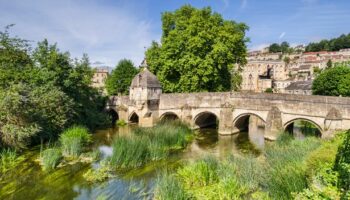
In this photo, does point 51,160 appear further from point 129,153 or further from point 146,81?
point 146,81

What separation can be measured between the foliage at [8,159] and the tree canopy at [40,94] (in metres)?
0.62

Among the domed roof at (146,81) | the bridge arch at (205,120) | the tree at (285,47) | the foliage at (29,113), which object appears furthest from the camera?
the tree at (285,47)

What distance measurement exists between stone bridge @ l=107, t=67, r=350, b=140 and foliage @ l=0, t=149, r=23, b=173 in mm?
13622

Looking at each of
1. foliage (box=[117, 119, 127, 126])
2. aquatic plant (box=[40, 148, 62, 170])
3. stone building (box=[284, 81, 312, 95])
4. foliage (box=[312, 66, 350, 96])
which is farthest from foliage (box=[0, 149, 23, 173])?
stone building (box=[284, 81, 312, 95])

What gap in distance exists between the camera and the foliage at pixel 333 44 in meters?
116

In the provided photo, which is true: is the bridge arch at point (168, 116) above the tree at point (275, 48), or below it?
below

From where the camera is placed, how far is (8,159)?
50.3ft

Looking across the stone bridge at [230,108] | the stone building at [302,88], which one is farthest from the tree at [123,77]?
the stone building at [302,88]

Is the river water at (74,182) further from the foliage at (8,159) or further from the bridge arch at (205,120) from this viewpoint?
the bridge arch at (205,120)

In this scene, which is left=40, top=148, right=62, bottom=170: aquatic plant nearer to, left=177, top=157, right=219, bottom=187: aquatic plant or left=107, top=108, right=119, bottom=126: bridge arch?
left=177, top=157, right=219, bottom=187: aquatic plant

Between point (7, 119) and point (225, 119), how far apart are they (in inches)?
598

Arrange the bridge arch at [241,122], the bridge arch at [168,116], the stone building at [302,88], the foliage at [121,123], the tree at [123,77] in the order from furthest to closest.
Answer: the stone building at [302,88] < the tree at [123,77] < the foliage at [121,123] < the bridge arch at [168,116] < the bridge arch at [241,122]

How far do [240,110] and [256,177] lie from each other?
46.9 ft

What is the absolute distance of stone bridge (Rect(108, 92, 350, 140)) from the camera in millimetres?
19922
